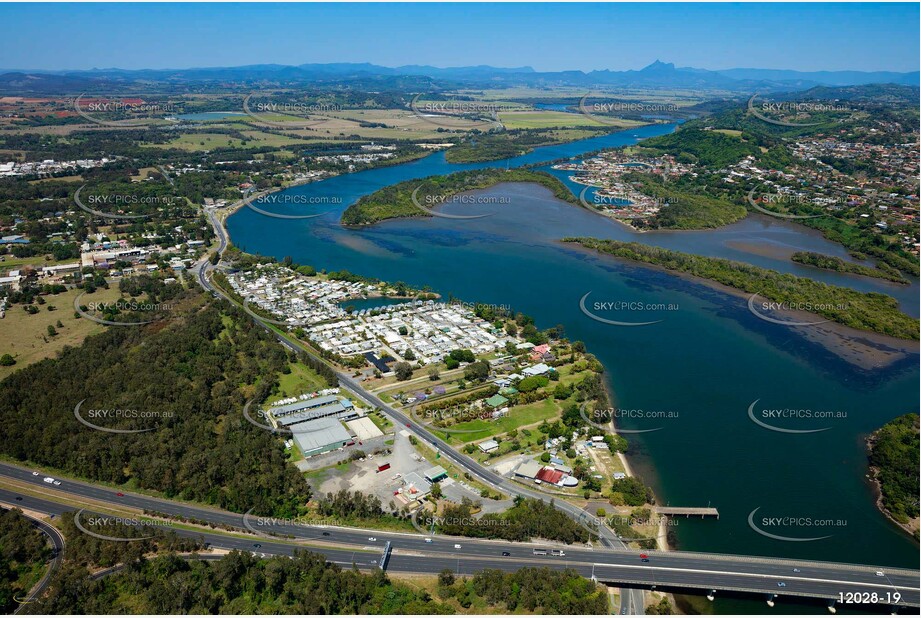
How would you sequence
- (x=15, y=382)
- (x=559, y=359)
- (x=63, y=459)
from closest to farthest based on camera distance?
(x=63, y=459)
(x=15, y=382)
(x=559, y=359)

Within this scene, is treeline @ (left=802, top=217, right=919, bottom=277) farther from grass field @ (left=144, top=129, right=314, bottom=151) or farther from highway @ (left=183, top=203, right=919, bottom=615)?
grass field @ (left=144, top=129, right=314, bottom=151)

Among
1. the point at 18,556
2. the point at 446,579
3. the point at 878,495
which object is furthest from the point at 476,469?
the point at 878,495

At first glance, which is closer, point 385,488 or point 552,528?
point 552,528

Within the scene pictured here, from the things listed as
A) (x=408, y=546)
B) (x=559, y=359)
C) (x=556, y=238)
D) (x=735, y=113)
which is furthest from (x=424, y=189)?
(x=735, y=113)

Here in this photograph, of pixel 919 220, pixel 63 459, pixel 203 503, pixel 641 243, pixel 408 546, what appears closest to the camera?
pixel 408 546

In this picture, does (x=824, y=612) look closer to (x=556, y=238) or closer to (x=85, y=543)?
(x=85, y=543)

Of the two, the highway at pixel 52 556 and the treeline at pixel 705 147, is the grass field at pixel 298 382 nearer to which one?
the highway at pixel 52 556

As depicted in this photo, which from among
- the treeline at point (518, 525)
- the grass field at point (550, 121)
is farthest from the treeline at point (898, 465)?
the grass field at point (550, 121)

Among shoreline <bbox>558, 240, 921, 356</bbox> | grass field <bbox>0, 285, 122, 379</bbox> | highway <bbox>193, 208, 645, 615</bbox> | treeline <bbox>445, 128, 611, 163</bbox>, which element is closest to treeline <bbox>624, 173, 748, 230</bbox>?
shoreline <bbox>558, 240, 921, 356</bbox>
